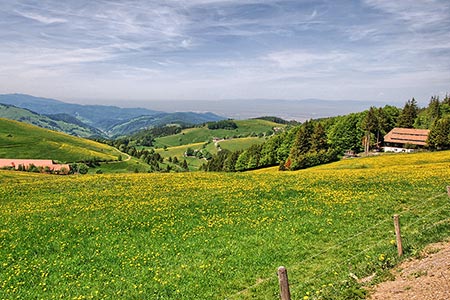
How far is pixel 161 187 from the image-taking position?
3853 centimetres

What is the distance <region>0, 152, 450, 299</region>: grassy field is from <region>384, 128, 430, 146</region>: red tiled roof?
82355 mm

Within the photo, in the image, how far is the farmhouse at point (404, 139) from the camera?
107 meters

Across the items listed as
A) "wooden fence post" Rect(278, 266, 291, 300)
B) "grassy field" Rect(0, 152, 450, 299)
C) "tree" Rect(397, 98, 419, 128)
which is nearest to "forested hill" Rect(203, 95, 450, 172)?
"tree" Rect(397, 98, 419, 128)

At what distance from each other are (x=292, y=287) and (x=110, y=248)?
37.9ft

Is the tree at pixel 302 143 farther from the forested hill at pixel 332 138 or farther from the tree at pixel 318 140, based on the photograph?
the tree at pixel 318 140

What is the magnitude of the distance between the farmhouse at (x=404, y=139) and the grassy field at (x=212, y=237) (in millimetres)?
80055

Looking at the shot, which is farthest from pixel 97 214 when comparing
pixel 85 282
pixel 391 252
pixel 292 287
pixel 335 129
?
pixel 335 129

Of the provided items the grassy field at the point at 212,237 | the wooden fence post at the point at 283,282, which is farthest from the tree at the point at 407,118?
the wooden fence post at the point at 283,282

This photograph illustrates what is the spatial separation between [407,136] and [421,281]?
Result: 114 metres

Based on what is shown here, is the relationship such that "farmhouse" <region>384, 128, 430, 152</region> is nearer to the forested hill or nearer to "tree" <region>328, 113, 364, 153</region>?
the forested hill

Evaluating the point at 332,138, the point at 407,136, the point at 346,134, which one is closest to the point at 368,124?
the point at 346,134

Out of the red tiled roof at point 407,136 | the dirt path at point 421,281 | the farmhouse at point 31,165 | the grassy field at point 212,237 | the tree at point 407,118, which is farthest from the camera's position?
the farmhouse at point 31,165

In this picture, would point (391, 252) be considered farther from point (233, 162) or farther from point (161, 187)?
point (233, 162)

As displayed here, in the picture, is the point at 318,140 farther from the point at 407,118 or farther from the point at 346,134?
the point at 407,118
